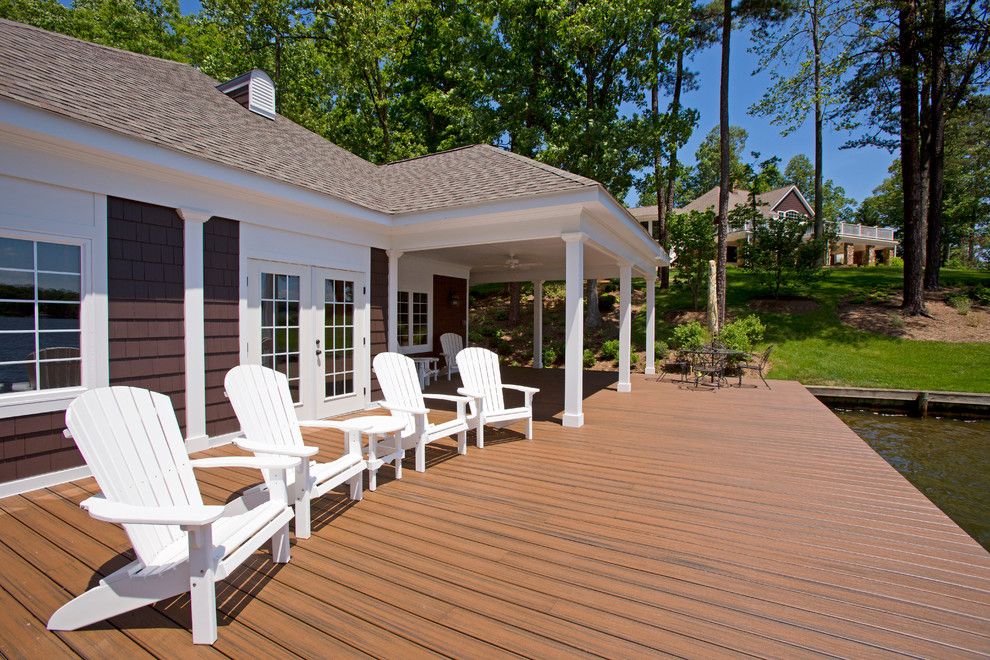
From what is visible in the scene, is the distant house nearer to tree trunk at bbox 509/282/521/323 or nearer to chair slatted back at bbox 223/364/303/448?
tree trunk at bbox 509/282/521/323

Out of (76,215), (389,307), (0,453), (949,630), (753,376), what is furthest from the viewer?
(753,376)

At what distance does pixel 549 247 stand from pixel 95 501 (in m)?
6.49

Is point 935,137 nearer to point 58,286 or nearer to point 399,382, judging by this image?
point 399,382

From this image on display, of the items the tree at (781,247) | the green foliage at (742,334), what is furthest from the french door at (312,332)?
the tree at (781,247)

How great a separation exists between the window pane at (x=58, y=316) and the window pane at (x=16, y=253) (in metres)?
0.31

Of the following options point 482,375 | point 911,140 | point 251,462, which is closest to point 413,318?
point 482,375

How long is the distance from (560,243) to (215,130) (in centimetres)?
456

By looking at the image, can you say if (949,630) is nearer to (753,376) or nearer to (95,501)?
(95,501)

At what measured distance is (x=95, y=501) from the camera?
1.74 metres

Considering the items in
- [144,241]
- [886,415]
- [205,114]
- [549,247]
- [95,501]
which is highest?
[205,114]

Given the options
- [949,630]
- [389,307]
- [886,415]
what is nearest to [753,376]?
[886,415]

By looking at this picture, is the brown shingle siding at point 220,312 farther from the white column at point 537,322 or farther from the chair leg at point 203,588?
the white column at point 537,322

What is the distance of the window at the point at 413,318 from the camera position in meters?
8.77

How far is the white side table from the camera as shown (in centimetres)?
337
